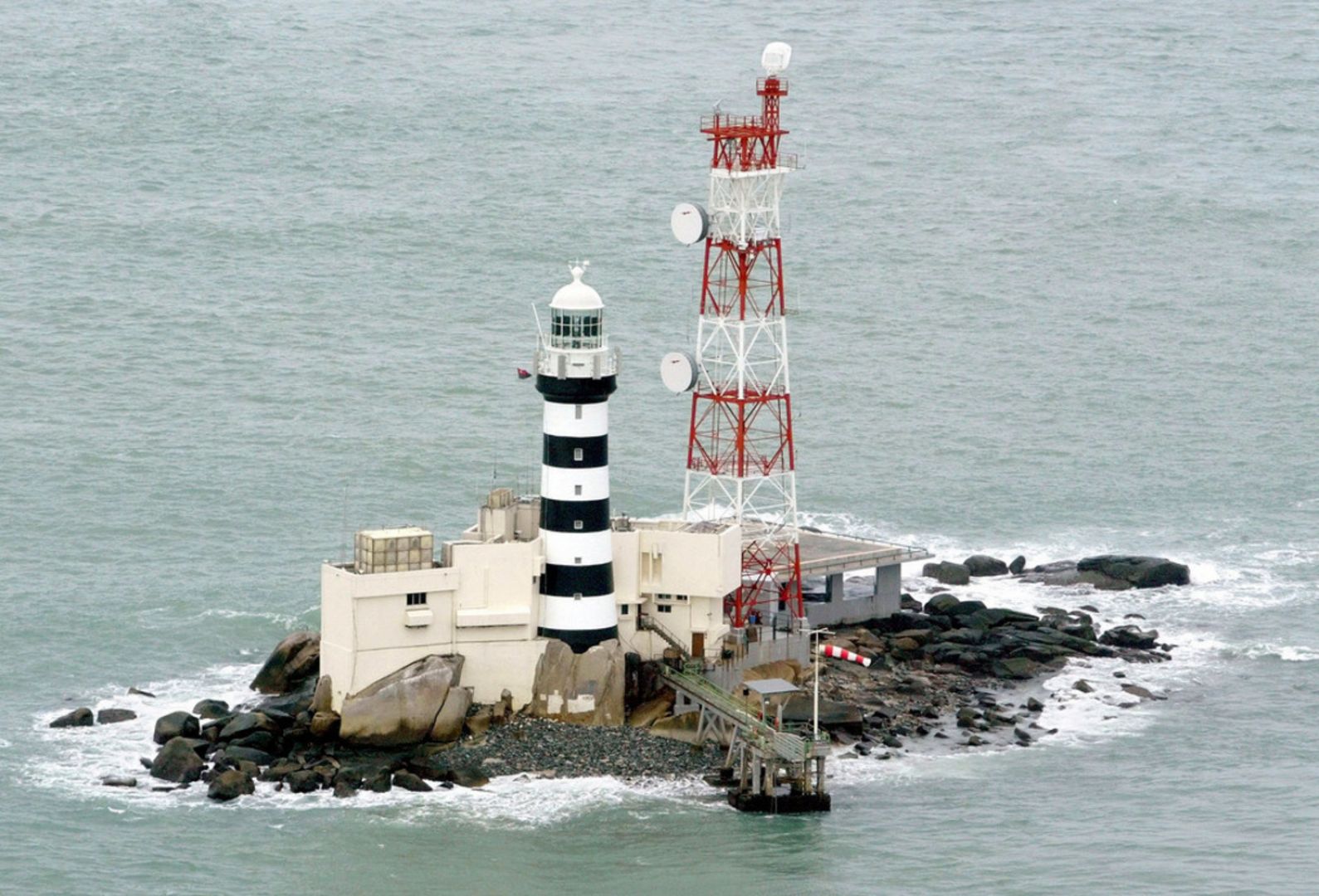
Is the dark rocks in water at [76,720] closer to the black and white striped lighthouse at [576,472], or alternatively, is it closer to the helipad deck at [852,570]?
the black and white striped lighthouse at [576,472]

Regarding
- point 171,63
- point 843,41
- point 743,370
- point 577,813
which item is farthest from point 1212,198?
point 577,813

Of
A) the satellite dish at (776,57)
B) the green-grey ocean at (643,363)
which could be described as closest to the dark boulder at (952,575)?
the green-grey ocean at (643,363)

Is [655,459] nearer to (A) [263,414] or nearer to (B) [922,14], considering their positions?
(A) [263,414]

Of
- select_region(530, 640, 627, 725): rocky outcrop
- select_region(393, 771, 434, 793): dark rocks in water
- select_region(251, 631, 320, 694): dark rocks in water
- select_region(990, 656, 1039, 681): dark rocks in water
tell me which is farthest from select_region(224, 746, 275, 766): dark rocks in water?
select_region(990, 656, 1039, 681): dark rocks in water

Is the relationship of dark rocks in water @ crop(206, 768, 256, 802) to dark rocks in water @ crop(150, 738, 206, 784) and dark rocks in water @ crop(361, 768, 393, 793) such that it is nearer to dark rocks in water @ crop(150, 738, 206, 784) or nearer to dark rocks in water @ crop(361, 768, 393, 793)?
dark rocks in water @ crop(150, 738, 206, 784)

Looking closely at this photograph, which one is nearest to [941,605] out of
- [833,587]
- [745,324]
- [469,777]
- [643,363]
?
[833,587]

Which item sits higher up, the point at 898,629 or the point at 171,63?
the point at 171,63

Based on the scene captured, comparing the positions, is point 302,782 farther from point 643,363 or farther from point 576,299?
point 643,363
